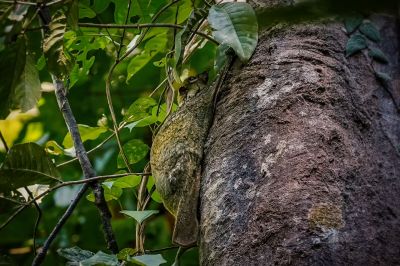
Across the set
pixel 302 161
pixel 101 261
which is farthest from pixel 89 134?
pixel 302 161

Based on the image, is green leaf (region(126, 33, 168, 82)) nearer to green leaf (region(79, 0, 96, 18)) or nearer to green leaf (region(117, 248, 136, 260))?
green leaf (region(79, 0, 96, 18))

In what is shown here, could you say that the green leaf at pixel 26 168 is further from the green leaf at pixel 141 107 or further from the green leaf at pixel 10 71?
the green leaf at pixel 141 107

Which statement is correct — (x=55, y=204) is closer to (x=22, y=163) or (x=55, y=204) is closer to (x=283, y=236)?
(x=22, y=163)

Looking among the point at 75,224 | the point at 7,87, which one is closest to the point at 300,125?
the point at 7,87

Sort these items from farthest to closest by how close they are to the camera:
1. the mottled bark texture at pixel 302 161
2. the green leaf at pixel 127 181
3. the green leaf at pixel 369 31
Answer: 1. the green leaf at pixel 127 181
2. the green leaf at pixel 369 31
3. the mottled bark texture at pixel 302 161

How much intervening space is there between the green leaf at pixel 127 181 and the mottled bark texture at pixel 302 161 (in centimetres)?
37

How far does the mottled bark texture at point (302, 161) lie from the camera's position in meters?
0.87

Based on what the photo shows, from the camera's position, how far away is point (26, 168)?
1.15m

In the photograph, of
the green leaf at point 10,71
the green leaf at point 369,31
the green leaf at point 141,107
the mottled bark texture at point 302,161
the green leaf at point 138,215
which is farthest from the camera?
the green leaf at point 141,107

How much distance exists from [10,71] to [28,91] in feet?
0.31

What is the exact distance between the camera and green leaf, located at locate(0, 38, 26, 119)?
1043 mm

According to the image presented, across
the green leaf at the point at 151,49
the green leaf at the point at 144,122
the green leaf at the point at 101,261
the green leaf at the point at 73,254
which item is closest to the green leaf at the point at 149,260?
the green leaf at the point at 101,261

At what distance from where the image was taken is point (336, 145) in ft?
3.27

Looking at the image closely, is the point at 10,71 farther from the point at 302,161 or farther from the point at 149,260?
the point at 302,161
